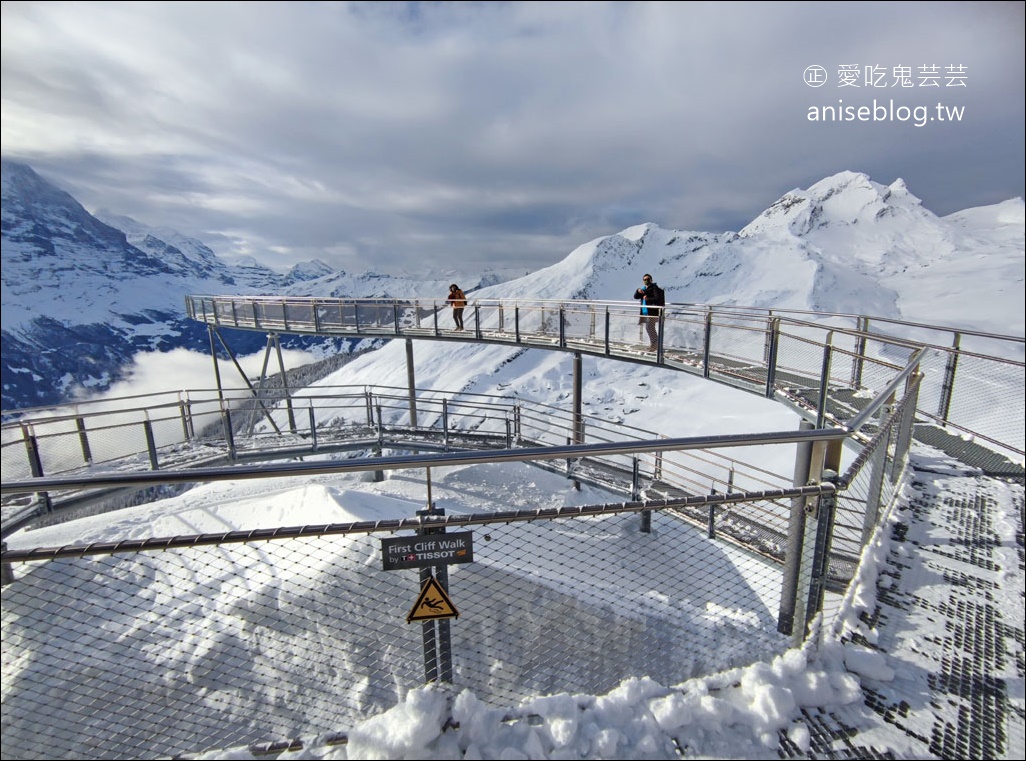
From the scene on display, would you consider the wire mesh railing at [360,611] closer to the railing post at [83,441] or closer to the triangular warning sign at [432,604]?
the railing post at [83,441]

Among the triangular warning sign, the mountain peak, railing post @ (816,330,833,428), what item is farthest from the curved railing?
the mountain peak

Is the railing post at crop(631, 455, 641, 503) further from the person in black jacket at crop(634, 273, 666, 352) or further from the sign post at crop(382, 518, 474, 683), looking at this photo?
the sign post at crop(382, 518, 474, 683)

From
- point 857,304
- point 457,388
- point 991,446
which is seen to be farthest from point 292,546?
point 857,304

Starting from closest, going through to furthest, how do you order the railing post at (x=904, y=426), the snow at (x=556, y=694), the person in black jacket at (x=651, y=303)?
the snow at (x=556, y=694), the railing post at (x=904, y=426), the person in black jacket at (x=651, y=303)

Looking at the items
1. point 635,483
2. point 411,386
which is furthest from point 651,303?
point 411,386

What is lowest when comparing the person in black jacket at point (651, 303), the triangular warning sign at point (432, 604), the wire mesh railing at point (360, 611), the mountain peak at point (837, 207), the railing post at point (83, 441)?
the wire mesh railing at point (360, 611)

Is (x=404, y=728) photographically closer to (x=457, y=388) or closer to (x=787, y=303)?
(x=457, y=388)

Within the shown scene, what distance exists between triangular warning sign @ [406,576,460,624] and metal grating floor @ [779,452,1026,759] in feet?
5.42

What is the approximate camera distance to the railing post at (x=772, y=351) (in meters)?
7.28

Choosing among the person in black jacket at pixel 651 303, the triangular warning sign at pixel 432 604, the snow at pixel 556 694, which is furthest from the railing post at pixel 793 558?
the person in black jacket at pixel 651 303

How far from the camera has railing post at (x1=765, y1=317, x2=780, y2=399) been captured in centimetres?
728

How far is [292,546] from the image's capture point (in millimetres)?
7273

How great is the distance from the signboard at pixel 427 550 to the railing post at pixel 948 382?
6.98 m

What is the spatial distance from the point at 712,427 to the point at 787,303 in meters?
49.8
